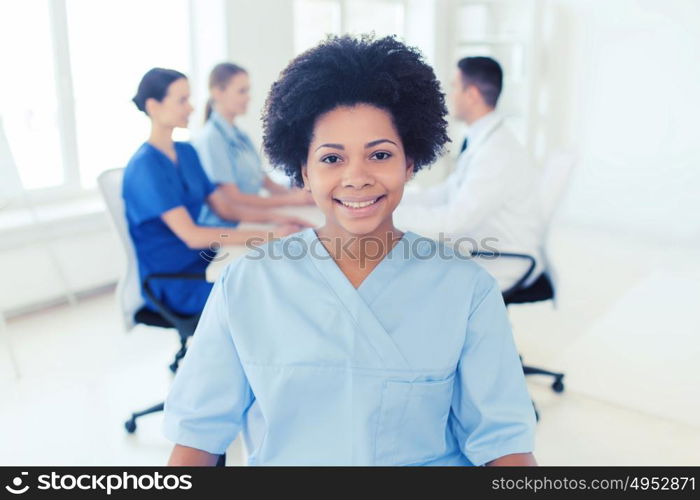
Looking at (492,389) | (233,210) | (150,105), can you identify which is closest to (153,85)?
(150,105)

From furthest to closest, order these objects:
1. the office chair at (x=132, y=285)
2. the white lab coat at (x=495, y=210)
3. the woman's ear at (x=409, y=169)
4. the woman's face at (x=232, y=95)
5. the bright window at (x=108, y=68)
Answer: the bright window at (x=108, y=68) < the woman's face at (x=232, y=95) < the white lab coat at (x=495, y=210) < the office chair at (x=132, y=285) < the woman's ear at (x=409, y=169)

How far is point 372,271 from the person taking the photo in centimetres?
100

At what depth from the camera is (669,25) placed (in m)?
4.25

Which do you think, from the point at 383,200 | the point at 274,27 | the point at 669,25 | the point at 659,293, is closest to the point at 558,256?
the point at 659,293

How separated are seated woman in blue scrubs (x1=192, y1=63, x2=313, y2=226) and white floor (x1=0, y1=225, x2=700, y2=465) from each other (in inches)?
29.0

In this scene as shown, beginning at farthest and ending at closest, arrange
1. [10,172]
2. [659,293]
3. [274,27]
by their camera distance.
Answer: [274,27], [659,293], [10,172]

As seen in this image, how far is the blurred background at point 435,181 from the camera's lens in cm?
223

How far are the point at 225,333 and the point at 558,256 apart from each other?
3.48 meters

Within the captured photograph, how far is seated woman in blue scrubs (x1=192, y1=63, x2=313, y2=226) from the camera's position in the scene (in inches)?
101

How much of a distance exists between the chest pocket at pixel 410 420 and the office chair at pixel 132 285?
102 centimetres

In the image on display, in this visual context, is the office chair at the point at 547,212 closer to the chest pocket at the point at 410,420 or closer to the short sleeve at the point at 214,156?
the short sleeve at the point at 214,156

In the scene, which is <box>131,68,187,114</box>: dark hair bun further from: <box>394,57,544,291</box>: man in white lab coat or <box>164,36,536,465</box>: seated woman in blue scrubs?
<box>164,36,536,465</box>: seated woman in blue scrubs

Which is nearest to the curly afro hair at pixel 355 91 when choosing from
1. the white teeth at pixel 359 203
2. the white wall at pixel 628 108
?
the white teeth at pixel 359 203
